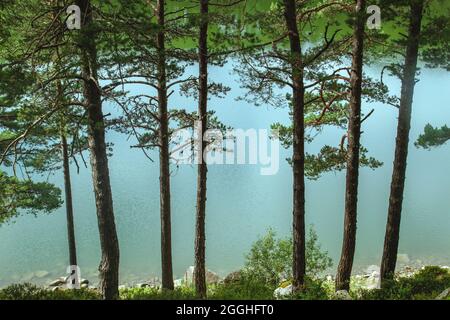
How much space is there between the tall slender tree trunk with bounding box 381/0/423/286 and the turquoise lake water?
10.0m

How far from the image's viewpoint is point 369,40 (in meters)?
10.9

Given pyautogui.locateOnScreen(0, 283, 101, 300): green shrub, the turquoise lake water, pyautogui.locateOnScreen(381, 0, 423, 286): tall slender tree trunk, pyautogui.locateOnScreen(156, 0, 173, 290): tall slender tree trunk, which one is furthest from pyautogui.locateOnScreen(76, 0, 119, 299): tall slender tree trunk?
the turquoise lake water

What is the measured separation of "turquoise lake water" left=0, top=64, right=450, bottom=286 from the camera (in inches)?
933

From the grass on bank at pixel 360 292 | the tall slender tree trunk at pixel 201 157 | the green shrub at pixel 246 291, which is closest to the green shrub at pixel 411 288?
the grass on bank at pixel 360 292

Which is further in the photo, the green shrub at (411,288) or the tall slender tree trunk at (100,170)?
the green shrub at (411,288)

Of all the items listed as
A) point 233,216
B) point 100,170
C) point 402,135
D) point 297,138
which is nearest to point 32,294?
point 100,170

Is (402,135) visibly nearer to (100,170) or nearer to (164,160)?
(164,160)

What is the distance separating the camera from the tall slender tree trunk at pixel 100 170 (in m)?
7.61

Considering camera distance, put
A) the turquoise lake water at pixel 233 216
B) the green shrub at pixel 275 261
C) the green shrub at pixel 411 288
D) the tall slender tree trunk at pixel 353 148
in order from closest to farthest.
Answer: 1. the green shrub at pixel 411 288
2. the tall slender tree trunk at pixel 353 148
3. the green shrub at pixel 275 261
4. the turquoise lake water at pixel 233 216

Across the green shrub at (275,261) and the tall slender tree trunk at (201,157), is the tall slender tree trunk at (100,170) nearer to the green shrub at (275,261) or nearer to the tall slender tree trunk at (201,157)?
the tall slender tree trunk at (201,157)

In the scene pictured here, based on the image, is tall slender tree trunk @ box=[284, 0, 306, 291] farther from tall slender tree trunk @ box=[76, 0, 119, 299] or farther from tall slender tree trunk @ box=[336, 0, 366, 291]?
tall slender tree trunk @ box=[76, 0, 119, 299]

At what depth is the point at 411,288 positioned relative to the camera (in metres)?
8.12

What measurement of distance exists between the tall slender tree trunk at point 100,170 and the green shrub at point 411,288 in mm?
4888
